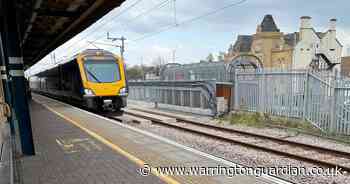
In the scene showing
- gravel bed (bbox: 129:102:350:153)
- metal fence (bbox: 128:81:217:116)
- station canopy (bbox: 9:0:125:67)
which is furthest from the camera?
metal fence (bbox: 128:81:217:116)

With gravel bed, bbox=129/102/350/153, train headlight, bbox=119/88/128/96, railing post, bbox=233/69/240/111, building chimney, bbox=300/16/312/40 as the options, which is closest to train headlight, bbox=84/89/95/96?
train headlight, bbox=119/88/128/96

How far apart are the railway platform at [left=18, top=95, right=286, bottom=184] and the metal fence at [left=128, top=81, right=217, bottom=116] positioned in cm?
746

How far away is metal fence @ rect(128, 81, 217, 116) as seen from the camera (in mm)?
15130

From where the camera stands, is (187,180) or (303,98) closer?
(187,180)

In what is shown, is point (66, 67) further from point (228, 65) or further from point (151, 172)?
point (151, 172)

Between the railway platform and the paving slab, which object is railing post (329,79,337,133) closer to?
the railway platform

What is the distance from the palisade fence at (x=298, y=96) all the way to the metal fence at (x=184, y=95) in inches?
56.4

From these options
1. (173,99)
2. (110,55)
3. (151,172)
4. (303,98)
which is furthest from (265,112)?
(151,172)

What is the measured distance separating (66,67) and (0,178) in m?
13.9

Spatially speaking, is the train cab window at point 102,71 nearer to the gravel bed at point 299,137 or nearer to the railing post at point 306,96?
the gravel bed at point 299,137

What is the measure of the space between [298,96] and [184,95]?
7377mm

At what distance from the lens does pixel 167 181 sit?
442 cm

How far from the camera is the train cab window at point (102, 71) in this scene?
1428cm

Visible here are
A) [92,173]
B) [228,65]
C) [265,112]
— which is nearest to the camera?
[92,173]
